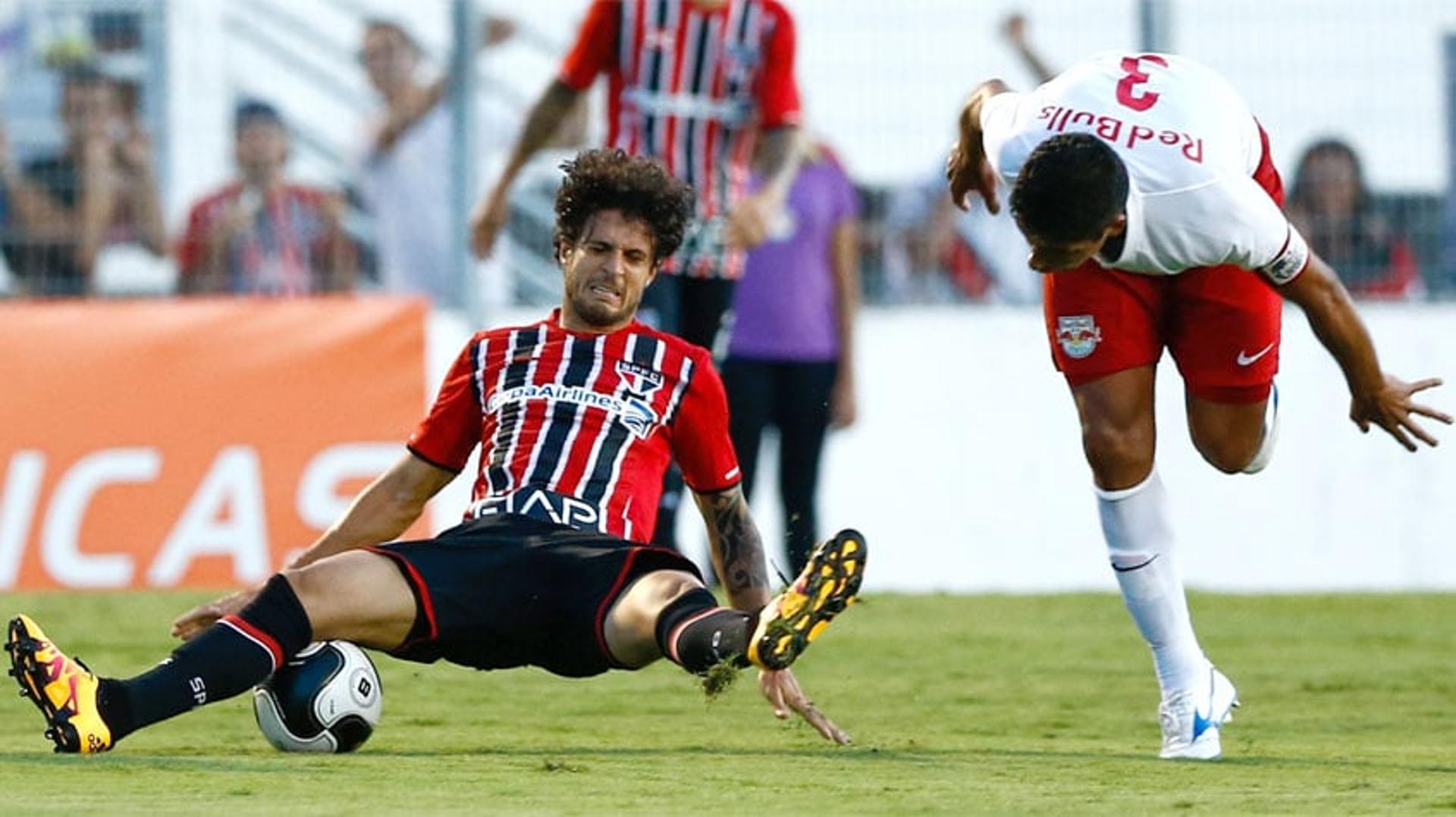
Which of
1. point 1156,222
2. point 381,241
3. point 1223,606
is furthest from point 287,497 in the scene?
point 1156,222

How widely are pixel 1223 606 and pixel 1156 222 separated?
5.21 m

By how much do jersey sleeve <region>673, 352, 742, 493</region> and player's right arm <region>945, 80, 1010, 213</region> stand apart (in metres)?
0.87

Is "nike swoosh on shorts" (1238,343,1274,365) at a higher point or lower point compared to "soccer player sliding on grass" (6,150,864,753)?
higher

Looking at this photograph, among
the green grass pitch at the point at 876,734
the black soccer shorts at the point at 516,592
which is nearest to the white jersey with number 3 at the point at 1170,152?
the green grass pitch at the point at 876,734

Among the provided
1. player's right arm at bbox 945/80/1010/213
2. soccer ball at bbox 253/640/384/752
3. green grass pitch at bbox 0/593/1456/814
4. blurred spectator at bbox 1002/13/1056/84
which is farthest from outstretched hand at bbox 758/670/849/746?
blurred spectator at bbox 1002/13/1056/84

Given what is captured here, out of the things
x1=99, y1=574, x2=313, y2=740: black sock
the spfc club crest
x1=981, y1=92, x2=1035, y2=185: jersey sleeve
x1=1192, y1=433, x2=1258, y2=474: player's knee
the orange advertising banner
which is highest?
x1=981, y1=92, x2=1035, y2=185: jersey sleeve

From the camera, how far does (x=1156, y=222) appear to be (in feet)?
21.5

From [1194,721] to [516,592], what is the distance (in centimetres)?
161

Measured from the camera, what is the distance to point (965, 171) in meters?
7.38

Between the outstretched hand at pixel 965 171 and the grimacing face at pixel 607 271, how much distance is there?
84cm

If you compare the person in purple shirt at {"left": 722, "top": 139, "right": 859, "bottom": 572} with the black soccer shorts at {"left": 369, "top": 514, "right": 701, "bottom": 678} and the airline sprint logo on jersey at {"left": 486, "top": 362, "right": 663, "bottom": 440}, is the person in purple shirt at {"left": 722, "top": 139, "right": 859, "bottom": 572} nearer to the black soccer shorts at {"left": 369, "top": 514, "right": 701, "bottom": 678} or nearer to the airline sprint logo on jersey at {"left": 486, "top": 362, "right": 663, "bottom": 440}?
the airline sprint logo on jersey at {"left": 486, "top": 362, "right": 663, "bottom": 440}

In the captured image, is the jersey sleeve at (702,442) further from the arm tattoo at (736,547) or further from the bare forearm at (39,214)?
the bare forearm at (39,214)

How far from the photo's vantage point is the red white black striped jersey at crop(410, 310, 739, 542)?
6836mm

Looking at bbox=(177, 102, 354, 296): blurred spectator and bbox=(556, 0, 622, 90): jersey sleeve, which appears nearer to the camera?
bbox=(556, 0, 622, 90): jersey sleeve
